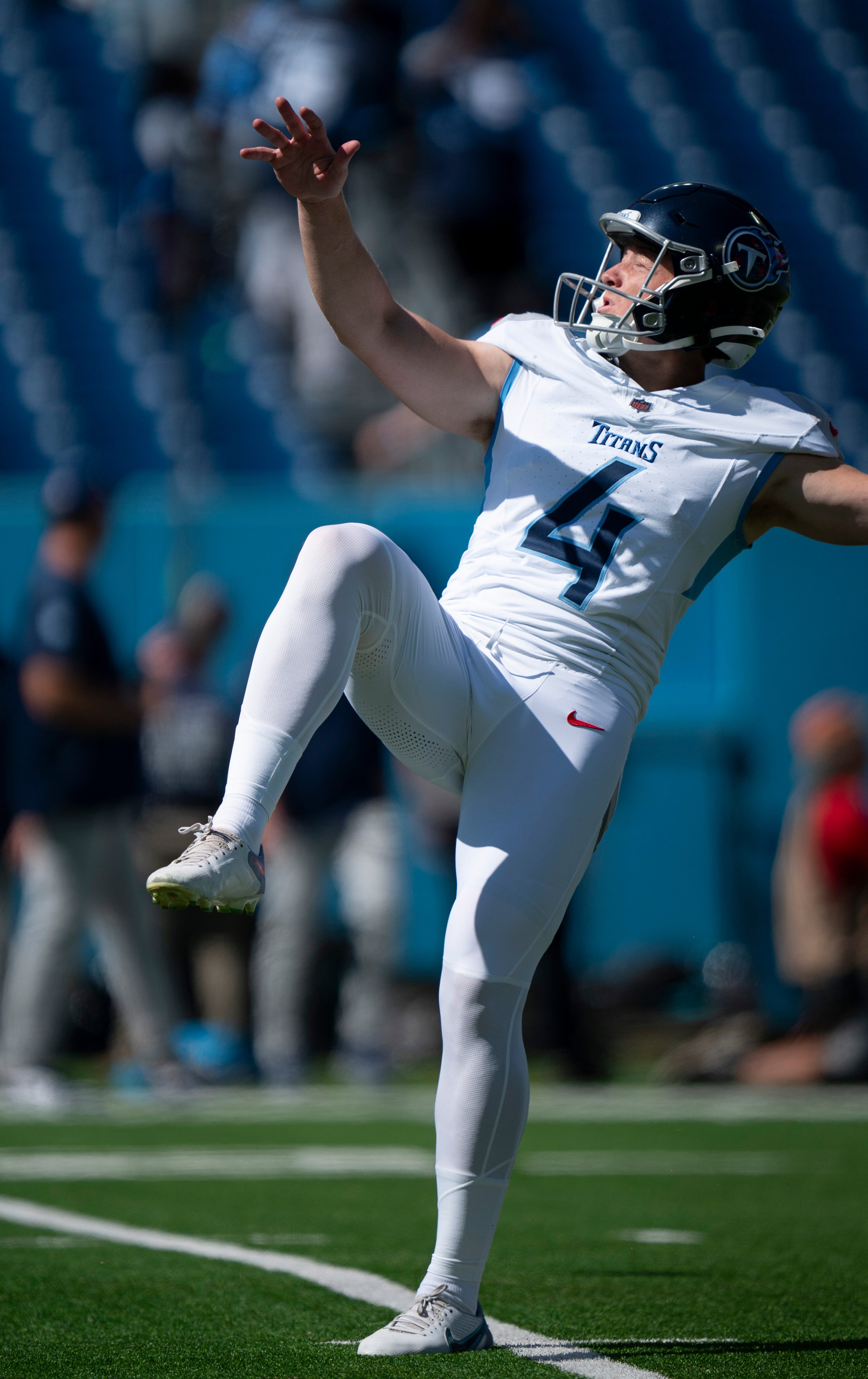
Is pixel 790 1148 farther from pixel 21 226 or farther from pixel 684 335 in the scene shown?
pixel 21 226

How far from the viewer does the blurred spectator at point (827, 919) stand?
7523 mm

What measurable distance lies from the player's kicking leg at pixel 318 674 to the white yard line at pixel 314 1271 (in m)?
0.87

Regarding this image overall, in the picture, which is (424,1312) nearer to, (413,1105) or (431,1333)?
(431,1333)

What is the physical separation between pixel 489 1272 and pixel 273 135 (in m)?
2.29

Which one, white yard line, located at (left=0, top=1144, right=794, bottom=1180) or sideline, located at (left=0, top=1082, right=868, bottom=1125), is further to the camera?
sideline, located at (left=0, top=1082, right=868, bottom=1125)

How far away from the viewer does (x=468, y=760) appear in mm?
2926

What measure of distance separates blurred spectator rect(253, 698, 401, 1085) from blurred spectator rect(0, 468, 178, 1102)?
2.24 ft

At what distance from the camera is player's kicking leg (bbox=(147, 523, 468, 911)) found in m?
2.52

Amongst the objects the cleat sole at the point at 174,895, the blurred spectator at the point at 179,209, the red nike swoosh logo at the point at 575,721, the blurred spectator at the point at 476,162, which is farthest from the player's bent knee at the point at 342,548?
the blurred spectator at the point at 179,209

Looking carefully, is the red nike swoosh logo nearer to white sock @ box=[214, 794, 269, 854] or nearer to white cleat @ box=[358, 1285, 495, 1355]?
white sock @ box=[214, 794, 269, 854]

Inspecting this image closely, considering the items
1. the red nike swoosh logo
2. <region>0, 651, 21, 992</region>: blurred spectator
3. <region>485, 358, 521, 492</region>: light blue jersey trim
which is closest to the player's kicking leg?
the red nike swoosh logo

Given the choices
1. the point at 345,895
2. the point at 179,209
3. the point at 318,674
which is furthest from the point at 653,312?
the point at 179,209

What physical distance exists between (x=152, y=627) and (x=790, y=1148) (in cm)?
521

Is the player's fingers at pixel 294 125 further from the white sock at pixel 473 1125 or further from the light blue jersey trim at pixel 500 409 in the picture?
the white sock at pixel 473 1125
